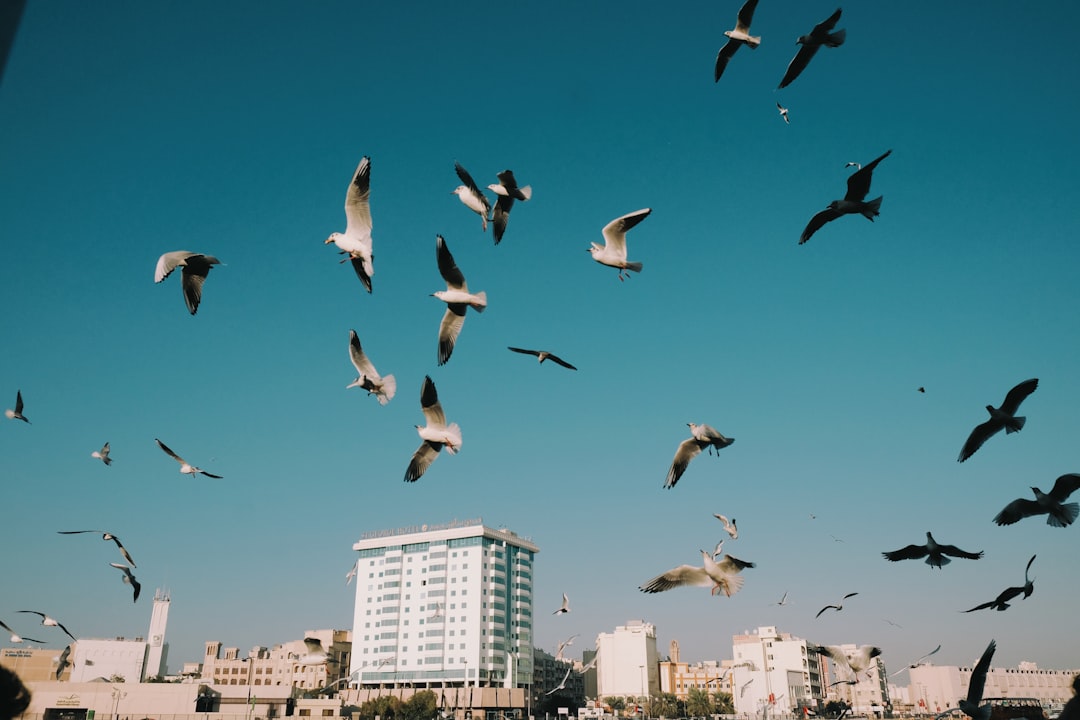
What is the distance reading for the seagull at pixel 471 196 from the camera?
42.2ft

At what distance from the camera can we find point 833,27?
1205cm

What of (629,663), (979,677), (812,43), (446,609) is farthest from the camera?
(629,663)

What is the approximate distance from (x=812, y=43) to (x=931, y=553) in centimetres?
929

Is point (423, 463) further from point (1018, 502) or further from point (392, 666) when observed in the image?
point (392, 666)

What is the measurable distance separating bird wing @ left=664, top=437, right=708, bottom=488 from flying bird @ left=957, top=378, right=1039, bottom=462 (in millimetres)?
4354

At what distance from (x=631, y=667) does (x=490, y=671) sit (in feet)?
132

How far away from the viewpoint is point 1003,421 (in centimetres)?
1316

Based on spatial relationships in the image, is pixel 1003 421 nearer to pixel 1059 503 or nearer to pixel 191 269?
pixel 1059 503

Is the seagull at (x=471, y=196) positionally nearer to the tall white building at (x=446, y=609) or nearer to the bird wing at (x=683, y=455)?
the bird wing at (x=683, y=455)

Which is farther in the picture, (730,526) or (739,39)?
(730,526)

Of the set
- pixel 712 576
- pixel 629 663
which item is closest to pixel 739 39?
pixel 712 576

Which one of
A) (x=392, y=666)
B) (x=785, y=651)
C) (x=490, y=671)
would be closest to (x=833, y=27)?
(x=490, y=671)

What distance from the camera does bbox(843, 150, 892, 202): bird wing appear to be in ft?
39.5

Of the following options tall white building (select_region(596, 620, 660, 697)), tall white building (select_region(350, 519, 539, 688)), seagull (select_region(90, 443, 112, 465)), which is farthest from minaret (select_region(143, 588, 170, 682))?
seagull (select_region(90, 443, 112, 465))
